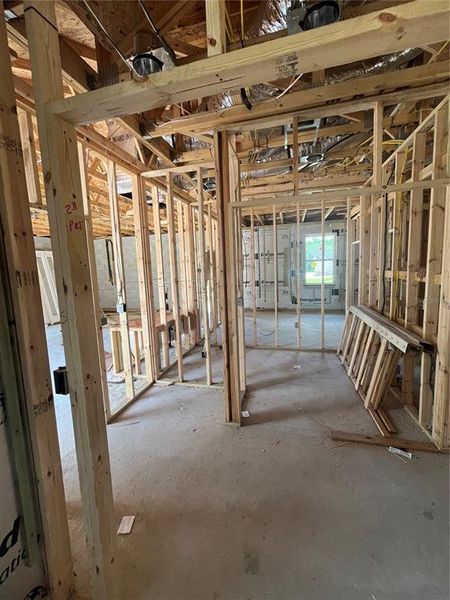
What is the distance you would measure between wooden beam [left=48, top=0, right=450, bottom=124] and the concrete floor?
2.03m

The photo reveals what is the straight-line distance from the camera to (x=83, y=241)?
1.02 meters

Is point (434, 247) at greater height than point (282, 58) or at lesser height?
lesser

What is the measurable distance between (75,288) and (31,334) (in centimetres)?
33

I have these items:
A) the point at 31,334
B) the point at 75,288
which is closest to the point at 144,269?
the point at 31,334

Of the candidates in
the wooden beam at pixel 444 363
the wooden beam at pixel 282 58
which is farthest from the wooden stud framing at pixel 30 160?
the wooden beam at pixel 444 363

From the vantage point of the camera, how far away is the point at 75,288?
0.97 metres

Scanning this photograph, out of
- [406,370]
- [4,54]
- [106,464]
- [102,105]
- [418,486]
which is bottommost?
[418,486]

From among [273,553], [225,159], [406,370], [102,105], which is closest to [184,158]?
[225,159]

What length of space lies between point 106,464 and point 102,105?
1.33m

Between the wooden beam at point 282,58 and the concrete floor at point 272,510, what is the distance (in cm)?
203

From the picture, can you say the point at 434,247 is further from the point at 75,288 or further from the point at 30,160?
the point at 30,160

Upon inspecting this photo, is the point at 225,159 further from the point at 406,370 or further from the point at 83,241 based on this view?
the point at 406,370

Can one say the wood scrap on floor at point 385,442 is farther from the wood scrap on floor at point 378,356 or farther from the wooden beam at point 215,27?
the wooden beam at point 215,27

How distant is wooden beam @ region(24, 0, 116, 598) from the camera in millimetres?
907
